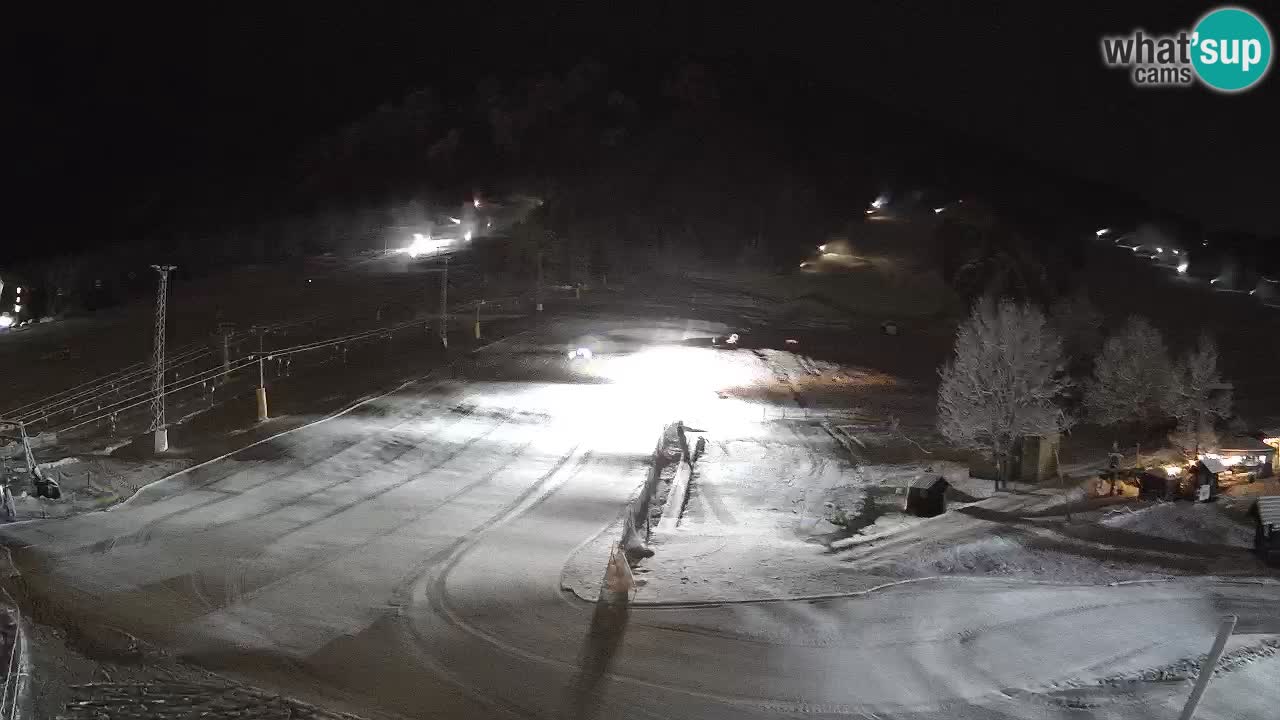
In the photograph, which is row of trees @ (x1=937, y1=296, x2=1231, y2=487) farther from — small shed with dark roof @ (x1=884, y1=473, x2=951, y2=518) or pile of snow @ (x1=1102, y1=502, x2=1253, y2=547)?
pile of snow @ (x1=1102, y1=502, x2=1253, y2=547)

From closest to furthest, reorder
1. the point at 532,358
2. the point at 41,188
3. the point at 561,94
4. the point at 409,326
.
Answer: the point at 532,358, the point at 409,326, the point at 41,188, the point at 561,94

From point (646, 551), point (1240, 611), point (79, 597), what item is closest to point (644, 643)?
point (646, 551)

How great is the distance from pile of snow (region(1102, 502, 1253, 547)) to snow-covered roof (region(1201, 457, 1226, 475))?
11.0 ft

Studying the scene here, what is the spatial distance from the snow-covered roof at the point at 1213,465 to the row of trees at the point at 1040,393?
3805 mm

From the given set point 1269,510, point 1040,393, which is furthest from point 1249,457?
point 1269,510

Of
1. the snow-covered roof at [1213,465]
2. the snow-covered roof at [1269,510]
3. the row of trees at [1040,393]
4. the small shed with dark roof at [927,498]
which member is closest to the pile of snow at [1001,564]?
the snow-covered roof at [1269,510]

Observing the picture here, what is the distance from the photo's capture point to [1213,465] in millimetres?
23828

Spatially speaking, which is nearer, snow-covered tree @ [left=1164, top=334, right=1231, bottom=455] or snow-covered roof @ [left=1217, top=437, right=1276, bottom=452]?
snow-covered roof @ [left=1217, top=437, right=1276, bottom=452]

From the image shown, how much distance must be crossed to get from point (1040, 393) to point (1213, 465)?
5.74 meters

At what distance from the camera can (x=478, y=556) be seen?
16.0 m

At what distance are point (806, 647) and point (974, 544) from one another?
6954 millimetres

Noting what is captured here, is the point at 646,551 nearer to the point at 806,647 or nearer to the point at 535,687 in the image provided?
the point at 806,647

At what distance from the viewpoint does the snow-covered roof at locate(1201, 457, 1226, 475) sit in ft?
76.3

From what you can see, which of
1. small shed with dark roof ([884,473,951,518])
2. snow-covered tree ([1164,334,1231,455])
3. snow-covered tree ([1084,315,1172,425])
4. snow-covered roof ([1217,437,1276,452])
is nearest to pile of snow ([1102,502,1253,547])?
small shed with dark roof ([884,473,951,518])
